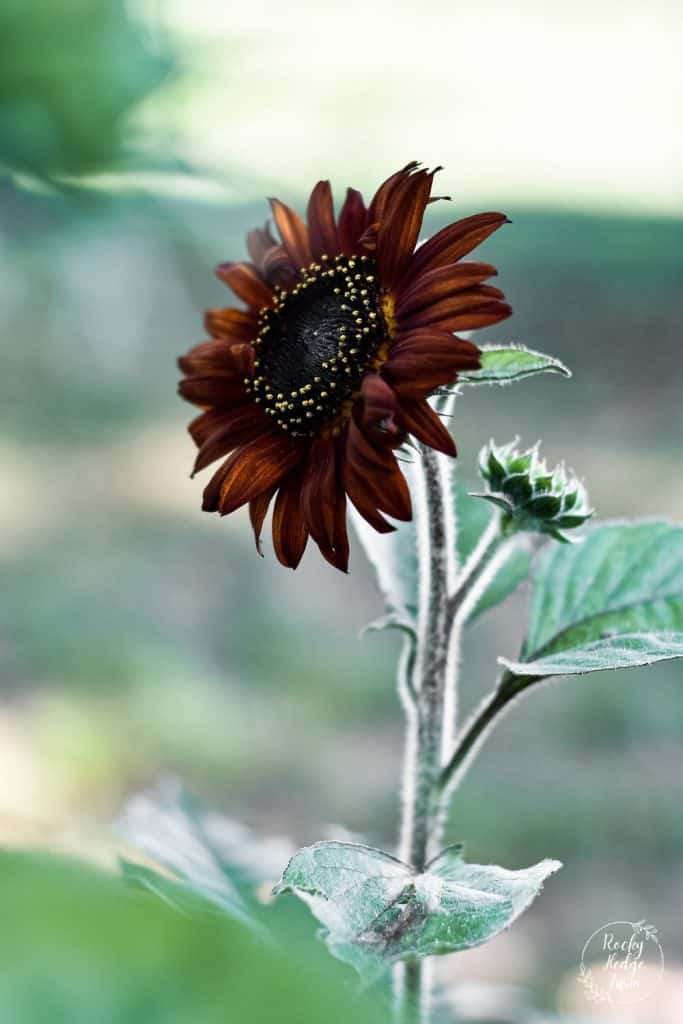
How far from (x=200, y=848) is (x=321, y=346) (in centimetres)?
39

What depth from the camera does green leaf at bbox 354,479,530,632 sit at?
22.5 inches

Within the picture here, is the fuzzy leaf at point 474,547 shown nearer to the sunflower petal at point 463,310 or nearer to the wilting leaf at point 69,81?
the sunflower petal at point 463,310

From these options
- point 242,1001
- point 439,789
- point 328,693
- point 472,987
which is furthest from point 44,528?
point 242,1001

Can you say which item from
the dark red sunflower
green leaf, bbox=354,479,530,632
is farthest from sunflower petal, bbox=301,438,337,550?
green leaf, bbox=354,479,530,632

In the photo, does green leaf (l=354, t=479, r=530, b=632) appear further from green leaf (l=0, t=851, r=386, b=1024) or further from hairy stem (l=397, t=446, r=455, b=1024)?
green leaf (l=0, t=851, r=386, b=1024)

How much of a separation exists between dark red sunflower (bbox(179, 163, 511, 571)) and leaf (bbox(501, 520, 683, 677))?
14 centimetres

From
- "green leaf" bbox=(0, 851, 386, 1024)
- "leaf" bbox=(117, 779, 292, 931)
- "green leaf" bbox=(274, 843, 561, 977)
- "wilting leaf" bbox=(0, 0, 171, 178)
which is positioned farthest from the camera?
"wilting leaf" bbox=(0, 0, 171, 178)

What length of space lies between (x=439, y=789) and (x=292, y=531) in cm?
16

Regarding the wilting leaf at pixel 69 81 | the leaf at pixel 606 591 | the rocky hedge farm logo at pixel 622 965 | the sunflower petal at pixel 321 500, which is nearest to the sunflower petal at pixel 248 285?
the sunflower petal at pixel 321 500

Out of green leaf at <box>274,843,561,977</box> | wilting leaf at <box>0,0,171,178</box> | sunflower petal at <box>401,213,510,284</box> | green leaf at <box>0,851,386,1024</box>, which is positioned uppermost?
wilting leaf at <box>0,0,171,178</box>

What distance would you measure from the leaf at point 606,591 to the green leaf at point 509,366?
0.45 feet

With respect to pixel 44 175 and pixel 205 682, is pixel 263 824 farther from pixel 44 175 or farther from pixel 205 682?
pixel 44 175

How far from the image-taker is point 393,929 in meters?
0.41

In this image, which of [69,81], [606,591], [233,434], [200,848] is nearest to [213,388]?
[233,434]
